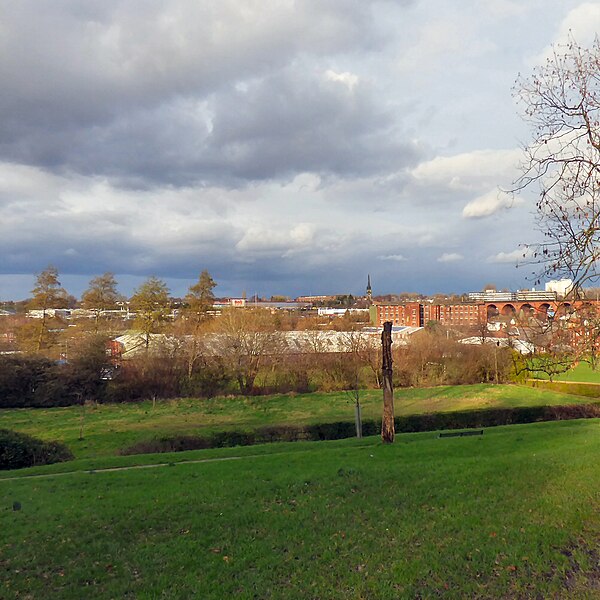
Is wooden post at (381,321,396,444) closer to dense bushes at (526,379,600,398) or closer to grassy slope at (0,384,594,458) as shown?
grassy slope at (0,384,594,458)

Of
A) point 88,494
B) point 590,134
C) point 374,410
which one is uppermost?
point 590,134

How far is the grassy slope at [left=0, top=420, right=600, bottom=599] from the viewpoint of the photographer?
197 inches

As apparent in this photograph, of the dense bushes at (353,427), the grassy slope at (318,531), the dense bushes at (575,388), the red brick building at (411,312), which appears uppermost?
the red brick building at (411,312)

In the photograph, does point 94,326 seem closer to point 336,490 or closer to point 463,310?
point 336,490

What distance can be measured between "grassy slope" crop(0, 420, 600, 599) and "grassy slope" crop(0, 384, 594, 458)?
1243 centimetres

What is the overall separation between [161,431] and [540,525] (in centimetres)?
1984

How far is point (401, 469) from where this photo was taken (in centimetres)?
942

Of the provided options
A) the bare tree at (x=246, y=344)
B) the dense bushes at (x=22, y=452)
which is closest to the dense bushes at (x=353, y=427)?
the dense bushes at (x=22, y=452)

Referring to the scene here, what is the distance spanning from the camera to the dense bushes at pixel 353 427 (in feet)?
65.0

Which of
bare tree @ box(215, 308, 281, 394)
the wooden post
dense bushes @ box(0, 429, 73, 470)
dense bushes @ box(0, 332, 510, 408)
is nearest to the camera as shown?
the wooden post

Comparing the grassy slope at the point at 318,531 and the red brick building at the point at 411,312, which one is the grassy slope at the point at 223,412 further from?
the red brick building at the point at 411,312

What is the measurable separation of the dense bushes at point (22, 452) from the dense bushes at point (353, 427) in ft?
12.1

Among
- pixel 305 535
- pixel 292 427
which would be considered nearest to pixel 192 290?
pixel 292 427

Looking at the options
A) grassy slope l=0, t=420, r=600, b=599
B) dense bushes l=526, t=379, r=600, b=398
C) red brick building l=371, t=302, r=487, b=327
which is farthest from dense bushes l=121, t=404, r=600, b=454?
red brick building l=371, t=302, r=487, b=327
